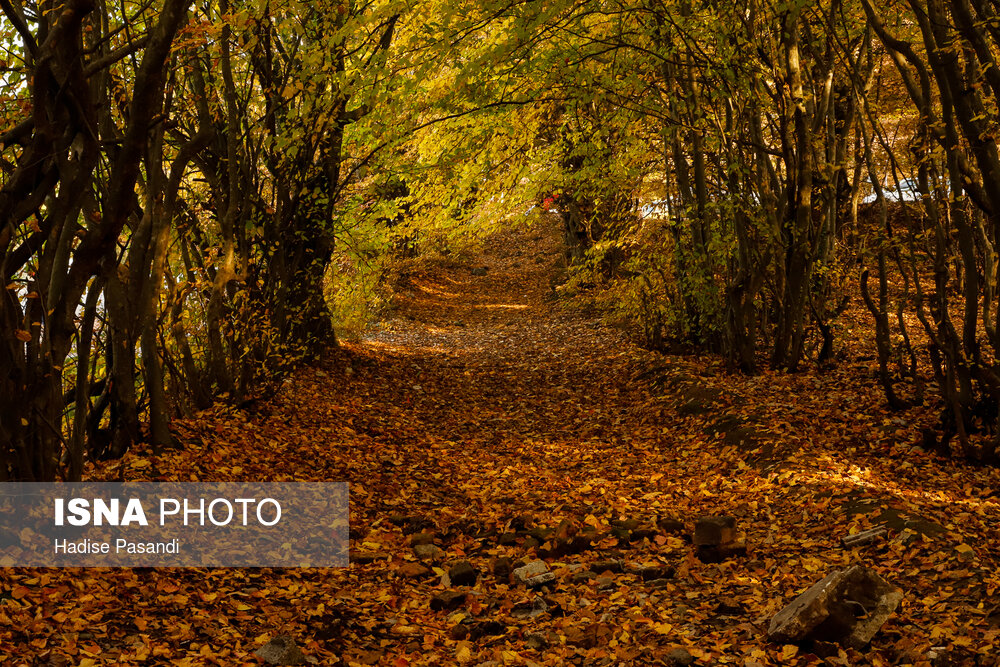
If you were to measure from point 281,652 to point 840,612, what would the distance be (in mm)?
2421

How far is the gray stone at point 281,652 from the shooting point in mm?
3082

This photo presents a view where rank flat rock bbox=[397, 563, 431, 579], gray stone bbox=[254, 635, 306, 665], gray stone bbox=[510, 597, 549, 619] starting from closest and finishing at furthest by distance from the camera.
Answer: gray stone bbox=[254, 635, 306, 665] < gray stone bbox=[510, 597, 549, 619] < flat rock bbox=[397, 563, 431, 579]

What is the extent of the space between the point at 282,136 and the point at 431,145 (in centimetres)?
367

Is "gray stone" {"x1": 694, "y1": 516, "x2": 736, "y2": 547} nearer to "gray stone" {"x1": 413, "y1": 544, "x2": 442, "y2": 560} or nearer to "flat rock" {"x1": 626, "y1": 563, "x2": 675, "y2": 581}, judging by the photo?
"flat rock" {"x1": 626, "y1": 563, "x2": 675, "y2": 581}

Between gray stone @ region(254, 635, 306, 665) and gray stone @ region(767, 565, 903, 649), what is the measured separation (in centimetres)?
208

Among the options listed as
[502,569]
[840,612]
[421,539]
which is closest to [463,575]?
[502,569]

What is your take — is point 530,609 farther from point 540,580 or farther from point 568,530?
point 568,530

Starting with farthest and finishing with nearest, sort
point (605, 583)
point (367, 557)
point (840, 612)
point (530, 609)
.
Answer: point (367, 557) < point (605, 583) < point (530, 609) < point (840, 612)

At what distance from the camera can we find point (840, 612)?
3.24m

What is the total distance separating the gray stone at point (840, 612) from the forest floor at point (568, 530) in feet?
0.23

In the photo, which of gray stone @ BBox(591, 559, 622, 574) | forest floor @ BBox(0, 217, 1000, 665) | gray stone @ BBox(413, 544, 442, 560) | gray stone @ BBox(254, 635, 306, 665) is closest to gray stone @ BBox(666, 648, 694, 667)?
forest floor @ BBox(0, 217, 1000, 665)

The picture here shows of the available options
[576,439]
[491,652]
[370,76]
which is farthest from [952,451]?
[370,76]

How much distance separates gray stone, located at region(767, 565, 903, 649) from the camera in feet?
10.5

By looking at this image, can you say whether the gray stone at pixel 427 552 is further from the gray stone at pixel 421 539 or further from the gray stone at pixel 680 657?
the gray stone at pixel 680 657
